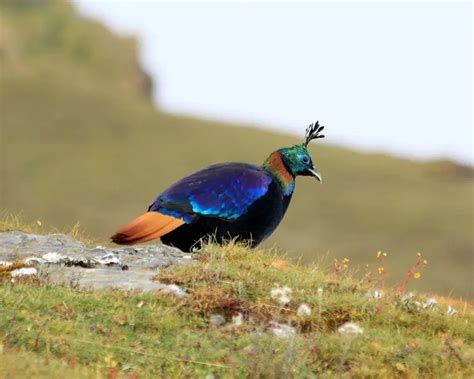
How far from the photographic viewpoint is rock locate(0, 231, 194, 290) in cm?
888

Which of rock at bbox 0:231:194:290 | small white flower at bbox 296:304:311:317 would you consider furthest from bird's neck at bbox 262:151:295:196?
small white flower at bbox 296:304:311:317

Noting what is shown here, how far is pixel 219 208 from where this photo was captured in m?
10.3

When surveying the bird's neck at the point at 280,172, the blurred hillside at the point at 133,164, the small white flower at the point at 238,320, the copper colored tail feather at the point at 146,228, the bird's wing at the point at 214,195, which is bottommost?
the blurred hillside at the point at 133,164

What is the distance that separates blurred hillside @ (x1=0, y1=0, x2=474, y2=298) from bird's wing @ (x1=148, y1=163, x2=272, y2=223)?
16576 mm

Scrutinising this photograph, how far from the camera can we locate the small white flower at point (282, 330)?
7.89 m

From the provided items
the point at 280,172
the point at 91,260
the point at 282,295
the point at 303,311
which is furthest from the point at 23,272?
the point at 280,172

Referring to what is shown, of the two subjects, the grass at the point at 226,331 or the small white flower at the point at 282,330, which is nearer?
the grass at the point at 226,331

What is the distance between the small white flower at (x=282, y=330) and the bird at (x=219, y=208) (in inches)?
81.6

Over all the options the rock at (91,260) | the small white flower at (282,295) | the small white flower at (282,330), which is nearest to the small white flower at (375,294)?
the small white flower at (282,295)

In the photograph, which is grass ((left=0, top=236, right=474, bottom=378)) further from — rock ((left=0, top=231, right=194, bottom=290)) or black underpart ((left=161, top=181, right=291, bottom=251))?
black underpart ((left=161, top=181, right=291, bottom=251))

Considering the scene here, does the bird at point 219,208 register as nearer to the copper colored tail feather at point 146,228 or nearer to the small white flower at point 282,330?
the copper colored tail feather at point 146,228

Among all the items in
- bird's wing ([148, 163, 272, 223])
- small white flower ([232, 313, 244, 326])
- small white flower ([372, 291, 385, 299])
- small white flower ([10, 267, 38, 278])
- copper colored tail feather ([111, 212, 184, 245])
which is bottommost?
small white flower ([10, 267, 38, 278])

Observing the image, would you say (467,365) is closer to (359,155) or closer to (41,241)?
(41,241)

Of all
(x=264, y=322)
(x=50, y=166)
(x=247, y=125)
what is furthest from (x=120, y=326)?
(x=247, y=125)
